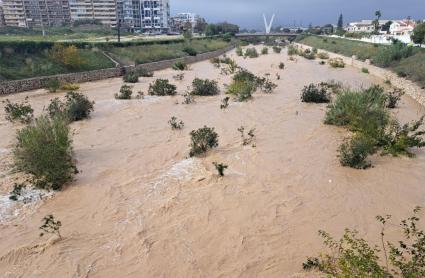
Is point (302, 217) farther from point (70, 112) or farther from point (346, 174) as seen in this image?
point (70, 112)

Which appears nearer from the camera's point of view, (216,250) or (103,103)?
(216,250)

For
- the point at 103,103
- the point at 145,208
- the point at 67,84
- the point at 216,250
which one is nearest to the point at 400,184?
the point at 216,250

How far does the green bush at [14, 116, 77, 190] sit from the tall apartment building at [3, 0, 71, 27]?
343ft

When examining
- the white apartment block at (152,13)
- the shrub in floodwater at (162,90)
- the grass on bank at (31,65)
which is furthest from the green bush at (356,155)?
the white apartment block at (152,13)

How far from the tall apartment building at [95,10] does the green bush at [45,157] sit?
355 feet

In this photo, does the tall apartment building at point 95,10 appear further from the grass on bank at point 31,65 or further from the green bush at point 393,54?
the green bush at point 393,54

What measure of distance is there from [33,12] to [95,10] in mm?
17147

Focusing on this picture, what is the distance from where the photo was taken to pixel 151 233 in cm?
698

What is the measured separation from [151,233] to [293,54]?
52.9 meters

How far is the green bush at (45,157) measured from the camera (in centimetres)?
865

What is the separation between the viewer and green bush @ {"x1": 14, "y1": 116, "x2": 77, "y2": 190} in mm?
8648

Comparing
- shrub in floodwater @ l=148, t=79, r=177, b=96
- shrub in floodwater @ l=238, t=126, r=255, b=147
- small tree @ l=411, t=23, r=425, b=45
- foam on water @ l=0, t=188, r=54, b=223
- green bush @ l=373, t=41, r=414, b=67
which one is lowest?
shrub in floodwater @ l=148, t=79, r=177, b=96

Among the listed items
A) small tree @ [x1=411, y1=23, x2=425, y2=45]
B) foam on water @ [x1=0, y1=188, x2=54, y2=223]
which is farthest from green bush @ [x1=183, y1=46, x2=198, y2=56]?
foam on water @ [x1=0, y1=188, x2=54, y2=223]

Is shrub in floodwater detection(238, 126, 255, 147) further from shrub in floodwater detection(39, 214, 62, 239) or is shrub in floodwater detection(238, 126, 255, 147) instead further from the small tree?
the small tree
